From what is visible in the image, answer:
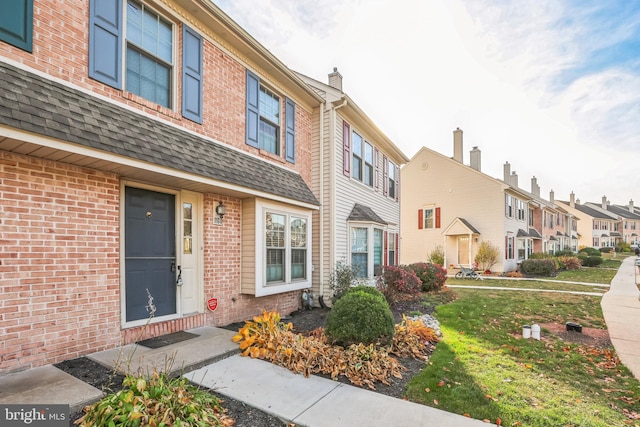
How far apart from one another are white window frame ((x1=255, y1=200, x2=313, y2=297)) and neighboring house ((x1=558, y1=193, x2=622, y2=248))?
171ft

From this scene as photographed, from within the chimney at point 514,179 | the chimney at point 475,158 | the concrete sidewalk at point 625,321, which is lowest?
the concrete sidewalk at point 625,321

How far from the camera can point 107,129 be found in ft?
13.1

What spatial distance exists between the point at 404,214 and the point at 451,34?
56.6 feet

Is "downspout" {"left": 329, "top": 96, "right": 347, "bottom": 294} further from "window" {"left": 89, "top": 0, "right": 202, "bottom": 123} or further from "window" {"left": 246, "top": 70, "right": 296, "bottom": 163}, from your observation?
"window" {"left": 89, "top": 0, "right": 202, "bottom": 123}

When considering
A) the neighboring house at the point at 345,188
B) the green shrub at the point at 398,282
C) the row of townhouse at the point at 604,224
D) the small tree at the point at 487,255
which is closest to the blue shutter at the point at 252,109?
the neighboring house at the point at 345,188

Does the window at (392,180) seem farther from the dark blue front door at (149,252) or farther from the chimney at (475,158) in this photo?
the chimney at (475,158)

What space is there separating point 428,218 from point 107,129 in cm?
2281

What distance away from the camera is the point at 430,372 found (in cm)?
451

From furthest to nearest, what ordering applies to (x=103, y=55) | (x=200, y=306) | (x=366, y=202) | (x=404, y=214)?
(x=404, y=214) → (x=366, y=202) → (x=200, y=306) → (x=103, y=55)

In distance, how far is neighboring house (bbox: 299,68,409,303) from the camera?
9047 millimetres

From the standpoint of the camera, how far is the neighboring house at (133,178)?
11.5ft

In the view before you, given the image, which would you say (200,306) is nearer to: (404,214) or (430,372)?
(430,372)

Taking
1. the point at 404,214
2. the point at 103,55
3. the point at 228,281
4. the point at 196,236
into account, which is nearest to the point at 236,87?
the point at 103,55

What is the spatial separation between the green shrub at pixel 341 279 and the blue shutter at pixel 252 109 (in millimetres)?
4077
